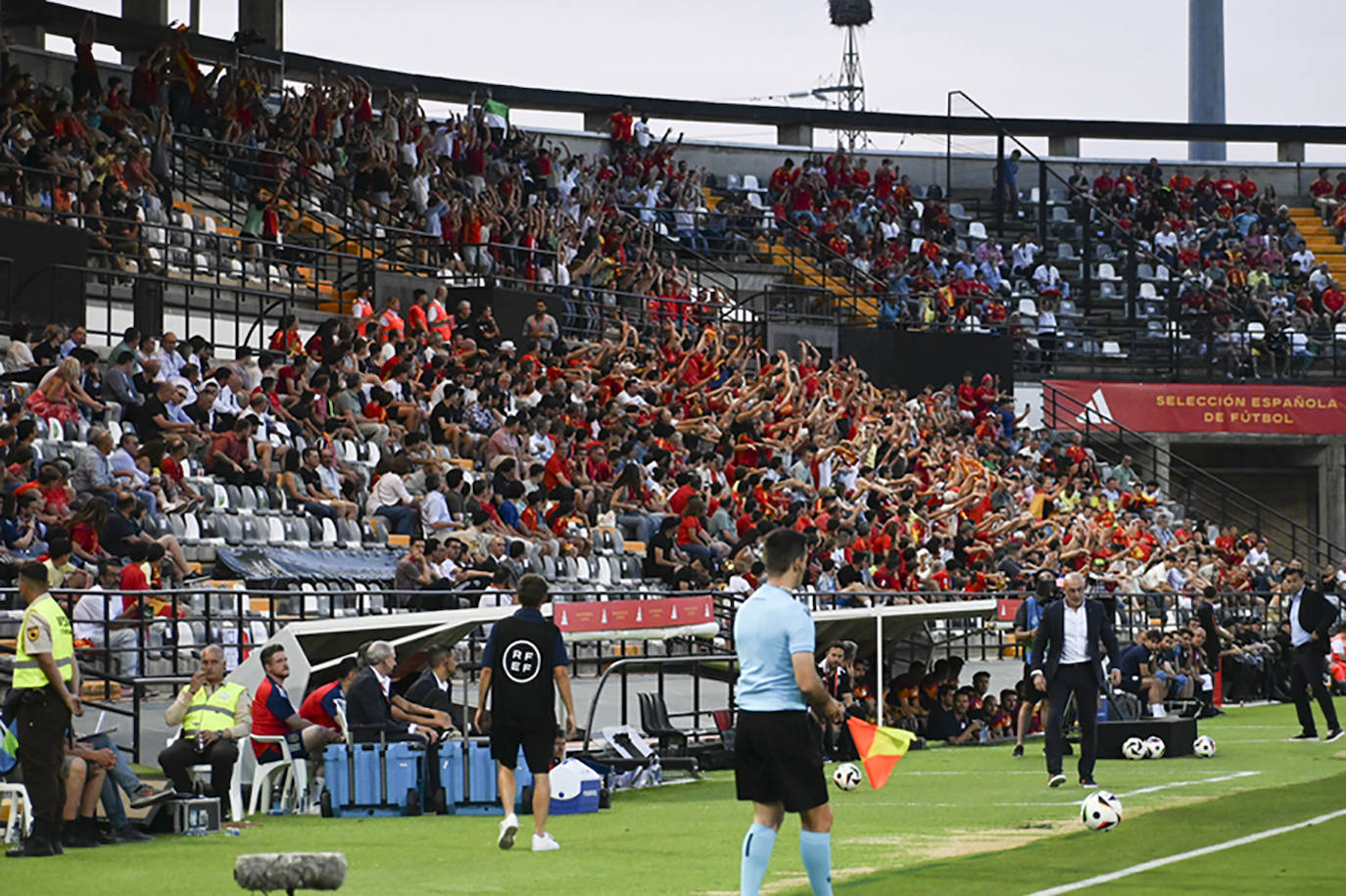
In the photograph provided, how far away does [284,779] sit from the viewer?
15320mm

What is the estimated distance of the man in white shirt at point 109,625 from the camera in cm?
1694

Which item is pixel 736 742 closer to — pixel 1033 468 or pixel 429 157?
pixel 429 157

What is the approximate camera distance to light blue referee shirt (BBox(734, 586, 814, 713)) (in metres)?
8.77

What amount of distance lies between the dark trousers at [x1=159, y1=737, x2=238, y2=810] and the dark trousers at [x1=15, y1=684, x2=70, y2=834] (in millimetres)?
2786

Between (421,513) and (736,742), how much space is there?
1399 centimetres

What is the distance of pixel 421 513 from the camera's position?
22.6 m

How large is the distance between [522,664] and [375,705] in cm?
356

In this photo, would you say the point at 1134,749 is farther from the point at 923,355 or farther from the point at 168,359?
the point at 923,355

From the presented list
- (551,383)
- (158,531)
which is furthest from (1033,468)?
(158,531)

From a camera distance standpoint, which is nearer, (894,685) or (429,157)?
(894,685)

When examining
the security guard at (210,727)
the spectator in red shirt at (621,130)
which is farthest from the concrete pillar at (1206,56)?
the security guard at (210,727)

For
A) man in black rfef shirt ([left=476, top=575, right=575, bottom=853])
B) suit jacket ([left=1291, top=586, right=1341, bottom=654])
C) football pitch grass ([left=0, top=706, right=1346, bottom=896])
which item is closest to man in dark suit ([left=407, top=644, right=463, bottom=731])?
Answer: football pitch grass ([left=0, top=706, right=1346, bottom=896])

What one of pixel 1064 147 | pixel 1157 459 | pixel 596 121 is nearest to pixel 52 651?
pixel 1157 459

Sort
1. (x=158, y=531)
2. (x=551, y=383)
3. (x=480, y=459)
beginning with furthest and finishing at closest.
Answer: (x=551, y=383)
(x=480, y=459)
(x=158, y=531)
